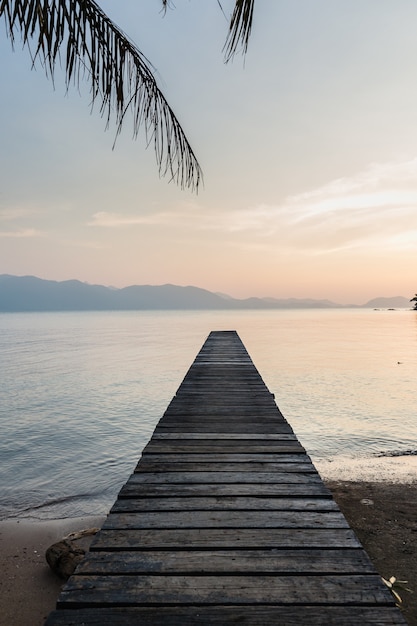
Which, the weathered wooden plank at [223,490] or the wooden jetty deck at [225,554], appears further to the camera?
the weathered wooden plank at [223,490]

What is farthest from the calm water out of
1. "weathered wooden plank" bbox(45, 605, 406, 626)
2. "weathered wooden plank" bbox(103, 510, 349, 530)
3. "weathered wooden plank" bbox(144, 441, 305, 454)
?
"weathered wooden plank" bbox(45, 605, 406, 626)

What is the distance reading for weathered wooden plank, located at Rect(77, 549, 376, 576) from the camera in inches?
92.0

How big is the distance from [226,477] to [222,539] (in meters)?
1.16

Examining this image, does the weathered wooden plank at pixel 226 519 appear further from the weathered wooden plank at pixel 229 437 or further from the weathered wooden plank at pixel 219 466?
the weathered wooden plank at pixel 229 437

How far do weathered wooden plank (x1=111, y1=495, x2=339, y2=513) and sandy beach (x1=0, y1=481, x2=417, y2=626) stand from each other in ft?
7.36

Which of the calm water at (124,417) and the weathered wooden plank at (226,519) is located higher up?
the weathered wooden plank at (226,519)

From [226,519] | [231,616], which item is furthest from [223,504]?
[231,616]

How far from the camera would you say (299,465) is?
13.8ft

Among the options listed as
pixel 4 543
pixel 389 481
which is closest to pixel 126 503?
pixel 4 543

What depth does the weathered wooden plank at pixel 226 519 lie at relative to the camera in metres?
2.89

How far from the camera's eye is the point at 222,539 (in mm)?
2691

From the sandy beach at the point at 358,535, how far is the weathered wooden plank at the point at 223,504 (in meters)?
2.24

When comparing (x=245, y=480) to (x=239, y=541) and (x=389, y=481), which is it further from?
(x=389, y=481)

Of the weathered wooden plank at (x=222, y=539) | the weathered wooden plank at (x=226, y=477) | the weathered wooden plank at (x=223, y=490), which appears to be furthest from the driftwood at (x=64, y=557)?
the weathered wooden plank at (x=222, y=539)
